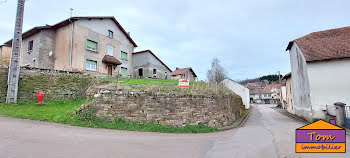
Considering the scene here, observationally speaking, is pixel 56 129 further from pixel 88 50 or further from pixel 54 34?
pixel 54 34

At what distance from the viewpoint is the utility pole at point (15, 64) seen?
35.3 feet

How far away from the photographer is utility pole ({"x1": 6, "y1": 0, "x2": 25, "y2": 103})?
35.3 ft

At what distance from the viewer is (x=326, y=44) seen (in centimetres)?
1392

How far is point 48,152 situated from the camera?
4.38 meters

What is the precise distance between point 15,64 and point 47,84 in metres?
2.26

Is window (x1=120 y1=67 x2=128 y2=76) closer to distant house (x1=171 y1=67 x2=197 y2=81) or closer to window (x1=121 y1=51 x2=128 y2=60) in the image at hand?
window (x1=121 y1=51 x2=128 y2=60)

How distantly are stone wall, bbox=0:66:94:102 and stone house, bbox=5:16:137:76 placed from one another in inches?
213

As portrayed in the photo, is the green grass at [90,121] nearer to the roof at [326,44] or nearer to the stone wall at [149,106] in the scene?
the stone wall at [149,106]

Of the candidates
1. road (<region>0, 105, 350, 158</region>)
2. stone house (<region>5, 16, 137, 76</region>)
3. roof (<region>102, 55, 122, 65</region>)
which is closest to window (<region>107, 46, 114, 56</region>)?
stone house (<region>5, 16, 137, 76</region>)

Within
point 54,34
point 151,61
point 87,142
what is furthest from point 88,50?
point 87,142

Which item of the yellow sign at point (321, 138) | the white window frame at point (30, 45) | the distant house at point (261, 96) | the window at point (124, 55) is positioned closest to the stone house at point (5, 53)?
the white window frame at point (30, 45)

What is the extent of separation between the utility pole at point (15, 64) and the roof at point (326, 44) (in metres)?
21.9

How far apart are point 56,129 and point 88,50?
14.9 meters

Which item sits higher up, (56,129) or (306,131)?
(306,131)
